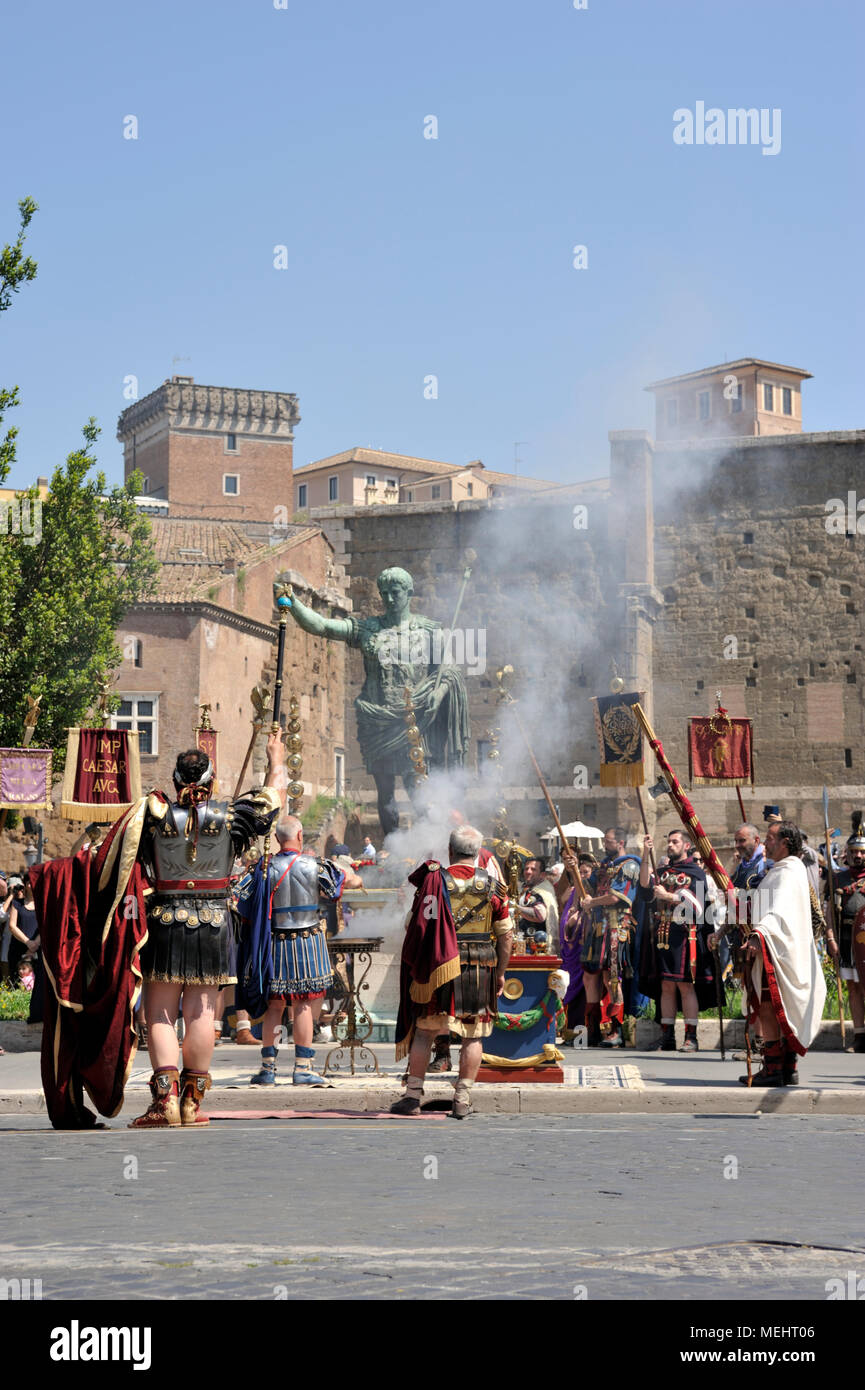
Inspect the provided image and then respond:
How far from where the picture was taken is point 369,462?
307ft

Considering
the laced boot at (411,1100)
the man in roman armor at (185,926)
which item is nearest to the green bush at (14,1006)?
the laced boot at (411,1100)

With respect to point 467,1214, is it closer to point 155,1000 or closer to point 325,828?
point 155,1000

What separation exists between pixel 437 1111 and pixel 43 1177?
12.0ft

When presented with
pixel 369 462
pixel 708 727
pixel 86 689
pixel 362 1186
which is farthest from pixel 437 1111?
pixel 369 462

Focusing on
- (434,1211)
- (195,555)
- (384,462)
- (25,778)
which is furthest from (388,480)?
(434,1211)

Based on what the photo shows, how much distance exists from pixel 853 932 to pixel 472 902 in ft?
15.7

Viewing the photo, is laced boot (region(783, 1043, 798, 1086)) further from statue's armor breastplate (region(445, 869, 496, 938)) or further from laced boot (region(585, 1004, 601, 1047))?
laced boot (region(585, 1004, 601, 1047))

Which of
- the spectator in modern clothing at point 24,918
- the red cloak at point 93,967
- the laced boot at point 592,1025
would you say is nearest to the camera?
the red cloak at point 93,967

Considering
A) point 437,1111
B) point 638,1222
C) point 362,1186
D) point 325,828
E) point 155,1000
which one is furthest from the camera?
point 325,828

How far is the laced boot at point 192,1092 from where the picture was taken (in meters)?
9.87

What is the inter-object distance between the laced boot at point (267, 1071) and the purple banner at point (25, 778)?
1065 cm

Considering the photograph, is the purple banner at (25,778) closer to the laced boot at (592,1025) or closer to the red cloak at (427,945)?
the laced boot at (592,1025)

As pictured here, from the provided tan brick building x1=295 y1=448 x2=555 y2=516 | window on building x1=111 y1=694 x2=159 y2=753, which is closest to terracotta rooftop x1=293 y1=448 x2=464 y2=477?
tan brick building x1=295 y1=448 x2=555 y2=516

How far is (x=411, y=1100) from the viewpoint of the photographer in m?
10.9
